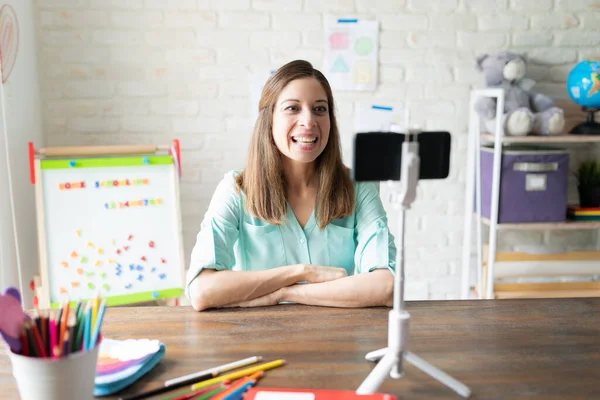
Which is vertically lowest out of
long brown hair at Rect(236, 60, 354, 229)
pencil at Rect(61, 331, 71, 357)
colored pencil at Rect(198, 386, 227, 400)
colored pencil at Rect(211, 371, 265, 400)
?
colored pencil at Rect(198, 386, 227, 400)

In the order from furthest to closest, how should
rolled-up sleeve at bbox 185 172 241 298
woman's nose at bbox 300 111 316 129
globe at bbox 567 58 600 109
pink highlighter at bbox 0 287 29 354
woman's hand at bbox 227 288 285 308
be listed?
globe at bbox 567 58 600 109, woman's nose at bbox 300 111 316 129, rolled-up sleeve at bbox 185 172 241 298, woman's hand at bbox 227 288 285 308, pink highlighter at bbox 0 287 29 354

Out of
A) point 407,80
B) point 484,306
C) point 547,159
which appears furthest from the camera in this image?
point 407,80

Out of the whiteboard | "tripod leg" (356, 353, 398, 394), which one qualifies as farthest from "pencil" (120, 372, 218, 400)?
the whiteboard

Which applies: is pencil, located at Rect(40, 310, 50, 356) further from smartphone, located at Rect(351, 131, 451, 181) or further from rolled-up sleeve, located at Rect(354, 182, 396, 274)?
rolled-up sleeve, located at Rect(354, 182, 396, 274)

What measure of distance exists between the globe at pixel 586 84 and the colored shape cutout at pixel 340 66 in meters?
1.01

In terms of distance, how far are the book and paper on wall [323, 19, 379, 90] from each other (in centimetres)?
195

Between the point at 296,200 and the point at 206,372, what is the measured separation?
2.62 ft

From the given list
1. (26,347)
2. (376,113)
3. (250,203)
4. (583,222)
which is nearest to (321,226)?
(250,203)

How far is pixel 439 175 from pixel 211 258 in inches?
27.1

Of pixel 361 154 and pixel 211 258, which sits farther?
pixel 211 258

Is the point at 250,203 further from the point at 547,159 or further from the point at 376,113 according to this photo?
the point at 547,159

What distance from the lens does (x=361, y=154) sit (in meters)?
0.83

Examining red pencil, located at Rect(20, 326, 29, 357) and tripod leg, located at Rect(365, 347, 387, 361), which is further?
tripod leg, located at Rect(365, 347, 387, 361)

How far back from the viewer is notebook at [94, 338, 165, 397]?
0.87 meters
